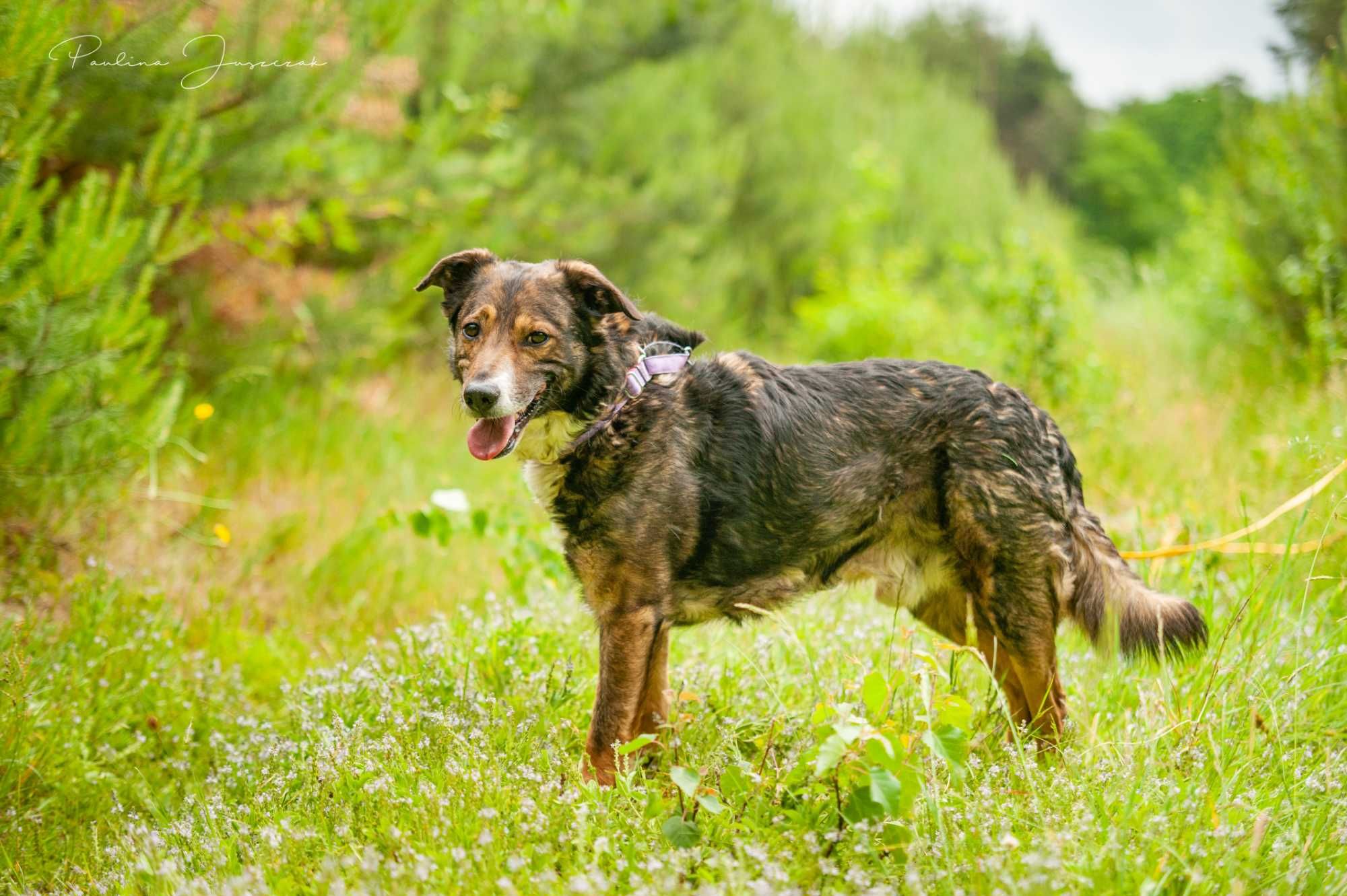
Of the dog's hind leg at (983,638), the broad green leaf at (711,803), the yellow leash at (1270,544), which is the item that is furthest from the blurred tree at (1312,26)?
the broad green leaf at (711,803)

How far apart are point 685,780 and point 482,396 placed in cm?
140

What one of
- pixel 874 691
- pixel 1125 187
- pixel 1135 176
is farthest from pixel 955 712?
pixel 1125 187

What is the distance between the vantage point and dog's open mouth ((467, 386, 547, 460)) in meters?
3.42

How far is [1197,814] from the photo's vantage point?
9.29 feet

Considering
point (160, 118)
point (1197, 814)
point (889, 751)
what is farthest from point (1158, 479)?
point (160, 118)

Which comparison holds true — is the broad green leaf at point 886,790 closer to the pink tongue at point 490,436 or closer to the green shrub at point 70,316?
the pink tongue at point 490,436

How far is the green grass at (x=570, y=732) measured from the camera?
8.80 ft

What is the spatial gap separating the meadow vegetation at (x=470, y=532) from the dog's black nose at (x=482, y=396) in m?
0.24

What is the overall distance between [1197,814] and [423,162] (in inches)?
244

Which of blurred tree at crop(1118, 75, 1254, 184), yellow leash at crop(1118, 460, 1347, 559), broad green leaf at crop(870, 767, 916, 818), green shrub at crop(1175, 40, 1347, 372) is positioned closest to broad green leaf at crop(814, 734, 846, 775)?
broad green leaf at crop(870, 767, 916, 818)

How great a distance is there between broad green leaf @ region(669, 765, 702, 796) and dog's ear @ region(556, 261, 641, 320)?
160cm

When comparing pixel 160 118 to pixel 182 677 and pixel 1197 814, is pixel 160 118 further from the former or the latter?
pixel 1197 814

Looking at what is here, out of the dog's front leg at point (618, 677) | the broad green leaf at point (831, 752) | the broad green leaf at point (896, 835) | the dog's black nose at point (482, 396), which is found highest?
the dog's black nose at point (482, 396)

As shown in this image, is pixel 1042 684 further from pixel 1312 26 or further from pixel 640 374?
pixel 1312 26
